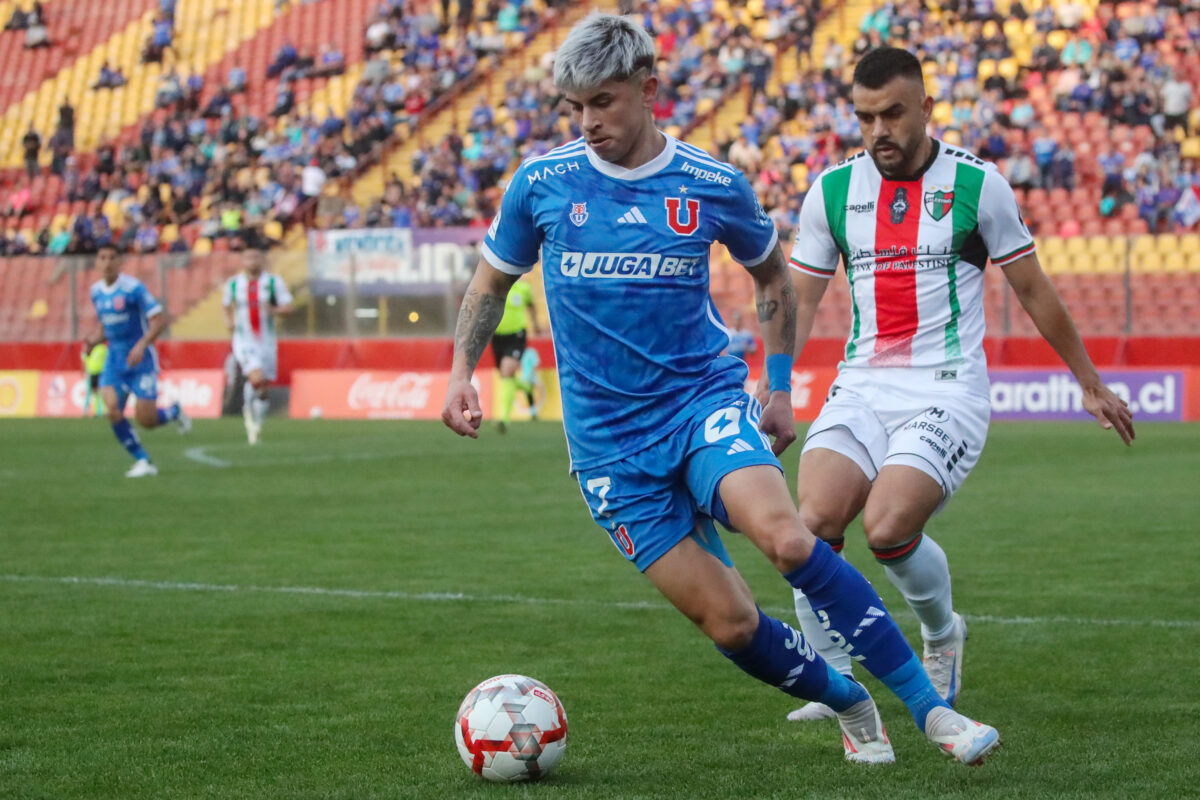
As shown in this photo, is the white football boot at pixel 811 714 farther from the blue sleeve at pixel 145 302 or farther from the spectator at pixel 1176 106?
the spectator at pixel 1176 106

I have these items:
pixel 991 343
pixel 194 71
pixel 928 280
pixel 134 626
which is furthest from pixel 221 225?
pixel 928 280

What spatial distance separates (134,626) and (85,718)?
2018mm

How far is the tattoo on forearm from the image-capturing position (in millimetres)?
5223

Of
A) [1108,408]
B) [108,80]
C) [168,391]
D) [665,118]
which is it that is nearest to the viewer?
[1108,408]

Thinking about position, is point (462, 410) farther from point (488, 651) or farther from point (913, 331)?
point (488, 651)

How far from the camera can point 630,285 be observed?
4.89 m

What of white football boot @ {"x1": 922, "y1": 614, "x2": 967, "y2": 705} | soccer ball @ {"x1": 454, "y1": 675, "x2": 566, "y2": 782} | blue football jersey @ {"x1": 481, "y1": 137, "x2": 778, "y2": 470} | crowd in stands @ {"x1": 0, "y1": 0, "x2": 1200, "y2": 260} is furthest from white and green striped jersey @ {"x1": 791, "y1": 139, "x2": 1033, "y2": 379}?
crowd in stands @ {"x1": 0, "y1": 0, "x2": 1200, "y2": 260}

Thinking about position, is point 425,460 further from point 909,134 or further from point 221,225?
point 221,225

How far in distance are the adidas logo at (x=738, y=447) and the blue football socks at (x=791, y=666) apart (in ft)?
1.51

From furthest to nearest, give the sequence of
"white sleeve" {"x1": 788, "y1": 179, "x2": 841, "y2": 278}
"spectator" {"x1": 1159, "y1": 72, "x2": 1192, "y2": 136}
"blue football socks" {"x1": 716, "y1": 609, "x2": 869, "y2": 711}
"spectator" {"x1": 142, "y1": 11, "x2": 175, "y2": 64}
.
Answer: "spectator" {"x1": 142, "y1": 11, "x2": 175, "y2": 64} < "spectator" {"x1": 1159, "y1": 72, "x2": 1192, "y2": 136} < "white sleeve" {"x1": 788, "y1": 179, "x2": 841, "y2": 278} < "blue football socks" {"x1": 716, "y1": 609, "x2": 869, "y2": 711}

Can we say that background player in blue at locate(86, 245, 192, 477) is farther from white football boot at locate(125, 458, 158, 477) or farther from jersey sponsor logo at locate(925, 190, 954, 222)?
jersey sponsor logo at locate(925, 190, 954, 222)

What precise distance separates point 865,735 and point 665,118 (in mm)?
29426

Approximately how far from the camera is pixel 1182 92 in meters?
27.2

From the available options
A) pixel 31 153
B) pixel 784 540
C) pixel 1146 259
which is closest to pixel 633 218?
pixel 784 540
